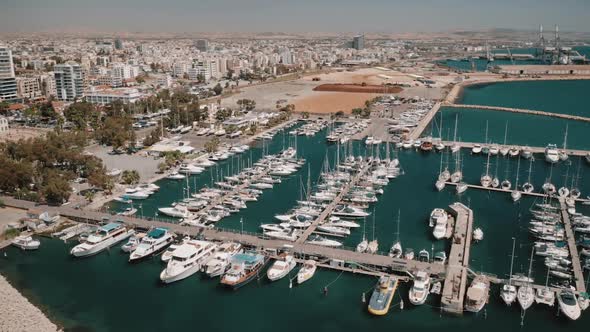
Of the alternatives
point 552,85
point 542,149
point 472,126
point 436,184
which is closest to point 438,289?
point 436,184

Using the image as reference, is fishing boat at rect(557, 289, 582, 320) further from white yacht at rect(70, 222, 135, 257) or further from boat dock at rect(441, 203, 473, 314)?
white yacht at rect(70, 222, 135, 257)

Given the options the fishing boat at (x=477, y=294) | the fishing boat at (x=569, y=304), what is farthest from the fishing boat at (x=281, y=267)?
the fishing boat at (x=569, y=304)

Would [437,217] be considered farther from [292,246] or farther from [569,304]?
[569,304]

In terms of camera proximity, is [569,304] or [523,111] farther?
[523,111]

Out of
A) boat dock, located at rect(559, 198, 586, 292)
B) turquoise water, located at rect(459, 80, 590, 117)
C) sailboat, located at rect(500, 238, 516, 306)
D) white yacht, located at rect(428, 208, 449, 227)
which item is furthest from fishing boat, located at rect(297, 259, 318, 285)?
turquoise water, located at rect(459, 80, 590, 117)

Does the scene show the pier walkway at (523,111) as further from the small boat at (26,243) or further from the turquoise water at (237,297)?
the small boat at (26,243)

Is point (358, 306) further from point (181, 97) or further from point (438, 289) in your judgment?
point (181, 97)

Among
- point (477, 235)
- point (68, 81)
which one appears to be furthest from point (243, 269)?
point (68, 81)
